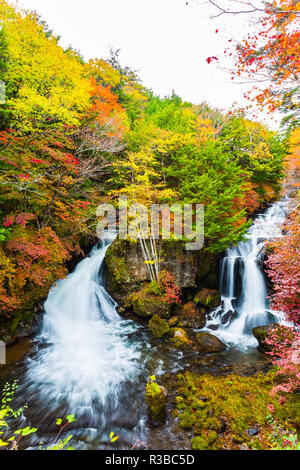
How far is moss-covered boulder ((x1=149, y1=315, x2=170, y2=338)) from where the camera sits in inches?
299

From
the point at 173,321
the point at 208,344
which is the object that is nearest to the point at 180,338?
the point at 173,321

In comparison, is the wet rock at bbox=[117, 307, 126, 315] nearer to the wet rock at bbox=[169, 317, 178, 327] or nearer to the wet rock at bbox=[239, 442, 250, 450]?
the wet rock at bbox=[169, 317, 178, 327]

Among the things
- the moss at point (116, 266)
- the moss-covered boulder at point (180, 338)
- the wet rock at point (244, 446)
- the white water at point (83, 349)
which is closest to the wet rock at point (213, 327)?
the moss-covered boulder at point (180, 338)

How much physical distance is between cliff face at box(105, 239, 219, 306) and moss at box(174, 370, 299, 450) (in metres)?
4.36

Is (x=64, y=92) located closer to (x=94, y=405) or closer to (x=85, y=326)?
(x=85, y=326)

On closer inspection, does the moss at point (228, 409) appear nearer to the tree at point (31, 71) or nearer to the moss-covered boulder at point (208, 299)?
the moss-covered boulder at point (208, 299)

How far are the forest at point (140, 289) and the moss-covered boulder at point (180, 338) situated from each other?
0.18 feet

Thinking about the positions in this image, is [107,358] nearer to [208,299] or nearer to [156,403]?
[156,403]

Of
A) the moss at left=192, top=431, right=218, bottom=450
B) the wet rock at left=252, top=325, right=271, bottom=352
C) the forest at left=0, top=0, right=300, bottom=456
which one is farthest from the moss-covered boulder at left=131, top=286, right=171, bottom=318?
the moss at left=192, top=431, right=218, bottom=450

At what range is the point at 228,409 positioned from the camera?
13.9 feet

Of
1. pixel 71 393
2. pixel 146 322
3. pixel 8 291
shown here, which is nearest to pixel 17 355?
pixel 8 291

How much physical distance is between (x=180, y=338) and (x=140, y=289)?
293 cm

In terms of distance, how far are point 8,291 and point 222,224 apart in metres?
8.76

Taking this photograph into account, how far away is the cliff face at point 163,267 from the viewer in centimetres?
941
